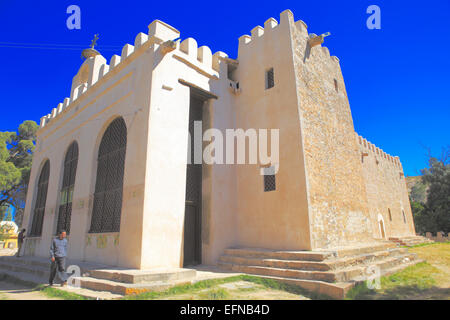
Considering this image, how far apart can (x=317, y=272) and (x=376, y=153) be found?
15759 mm

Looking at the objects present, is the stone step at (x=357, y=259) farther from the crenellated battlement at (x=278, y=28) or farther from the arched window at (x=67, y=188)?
the arched window at (x=67, y=188)

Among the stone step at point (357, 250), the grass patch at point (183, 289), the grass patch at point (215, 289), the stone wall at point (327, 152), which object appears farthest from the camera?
the stone wall at point (327, 152)

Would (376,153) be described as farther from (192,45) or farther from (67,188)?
(67,188)

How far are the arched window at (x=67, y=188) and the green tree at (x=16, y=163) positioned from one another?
12.8m

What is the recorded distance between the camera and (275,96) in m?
9.05

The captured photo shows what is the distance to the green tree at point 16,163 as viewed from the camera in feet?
69.3

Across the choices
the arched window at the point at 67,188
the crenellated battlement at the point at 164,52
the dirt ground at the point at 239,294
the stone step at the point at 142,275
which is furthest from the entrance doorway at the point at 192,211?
the arched window at the point at 67,188

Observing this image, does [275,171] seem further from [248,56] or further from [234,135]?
[248,56]

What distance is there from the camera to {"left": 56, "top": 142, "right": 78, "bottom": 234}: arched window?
11.0 metres

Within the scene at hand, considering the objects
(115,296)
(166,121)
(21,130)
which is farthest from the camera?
(21,130)

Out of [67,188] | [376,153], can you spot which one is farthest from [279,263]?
[376,153]

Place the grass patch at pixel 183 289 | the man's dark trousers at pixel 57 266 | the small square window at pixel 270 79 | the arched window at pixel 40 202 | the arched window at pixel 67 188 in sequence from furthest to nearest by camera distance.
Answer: the arched window at pixel 40 202 → the arched window at pixel 67 188 → the small square window at pixel 270 79 → the man's dark trousers at pixel 57 266 → the grass patch at pixel 183 289
